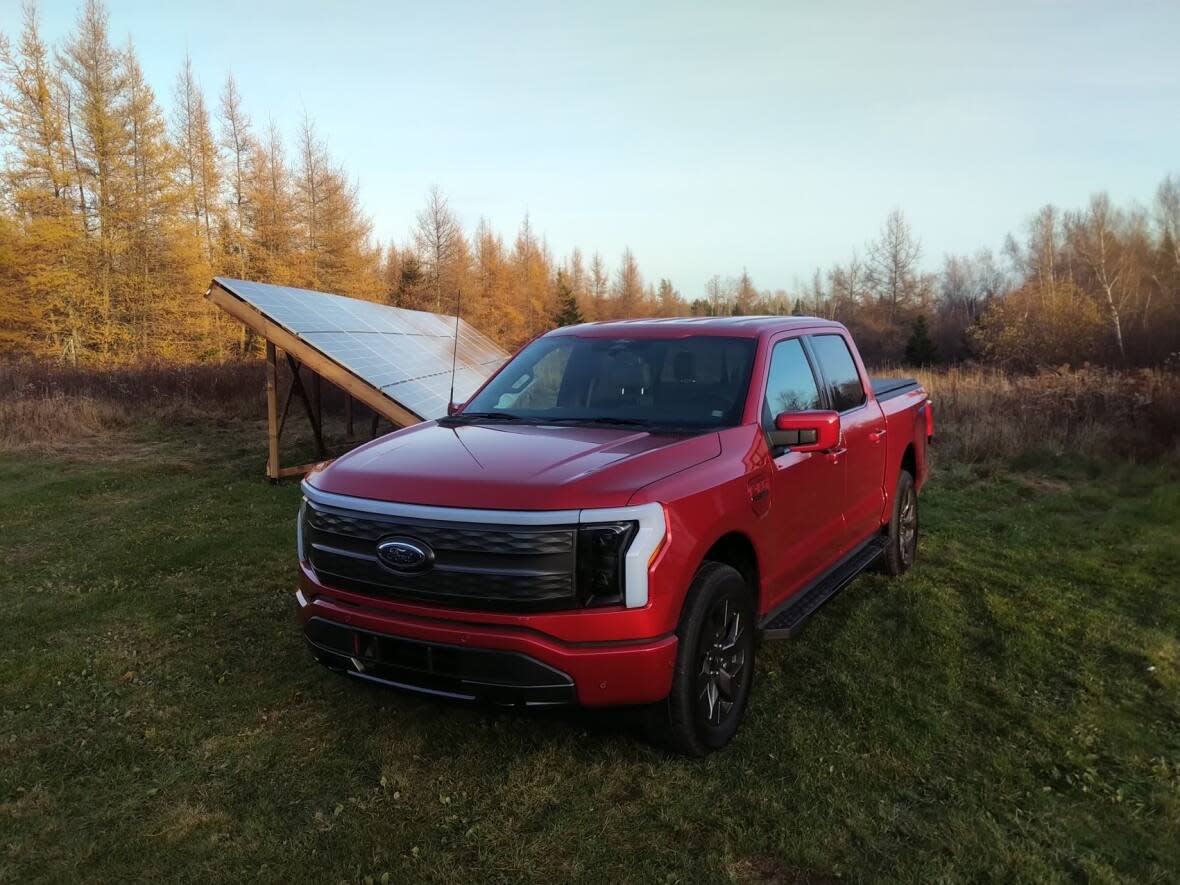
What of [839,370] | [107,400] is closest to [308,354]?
[839,370]

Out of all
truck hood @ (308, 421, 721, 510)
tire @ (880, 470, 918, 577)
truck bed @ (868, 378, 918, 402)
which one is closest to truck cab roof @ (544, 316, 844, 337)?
truck hood @ (308, 421, 721, 510)

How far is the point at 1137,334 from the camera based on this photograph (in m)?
32.4

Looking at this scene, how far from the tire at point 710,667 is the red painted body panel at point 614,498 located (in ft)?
0.35

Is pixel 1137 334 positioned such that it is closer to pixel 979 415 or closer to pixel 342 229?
pixel 979 415

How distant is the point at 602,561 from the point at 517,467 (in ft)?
1.80

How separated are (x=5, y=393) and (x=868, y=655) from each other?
60.8 ft

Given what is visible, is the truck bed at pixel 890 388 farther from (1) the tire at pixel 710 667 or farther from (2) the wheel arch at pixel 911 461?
(1) the tire at pixel 710 667

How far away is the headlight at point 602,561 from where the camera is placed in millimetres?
2816

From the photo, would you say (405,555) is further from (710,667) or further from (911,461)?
(911,461)

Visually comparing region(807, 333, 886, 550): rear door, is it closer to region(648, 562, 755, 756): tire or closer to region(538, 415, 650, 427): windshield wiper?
region(538, 415, 650, 427): windshield wiper

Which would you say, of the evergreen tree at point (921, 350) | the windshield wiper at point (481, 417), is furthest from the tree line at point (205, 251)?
the windshield wiper at point (481, 417)

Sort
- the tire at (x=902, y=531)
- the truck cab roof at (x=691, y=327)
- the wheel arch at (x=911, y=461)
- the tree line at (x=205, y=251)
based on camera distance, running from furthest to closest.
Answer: the tree line at (x=205, y=251)
the wheel arch at (x=911, y=461)
the tire at (x=902, y=531)
the truck cab roof at (x=691, y=327)

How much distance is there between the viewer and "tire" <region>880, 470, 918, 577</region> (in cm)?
574

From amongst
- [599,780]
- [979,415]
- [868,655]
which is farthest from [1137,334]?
[599,780]
